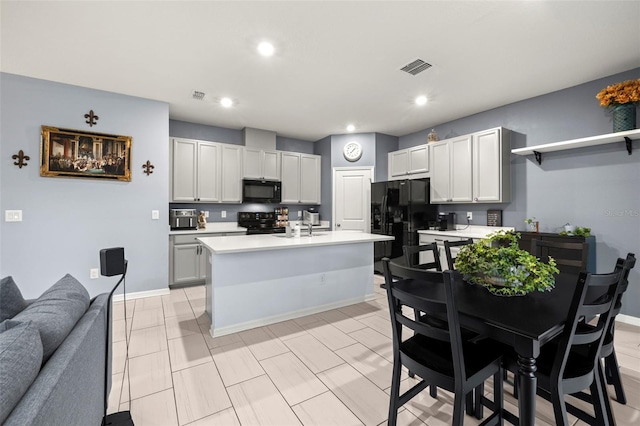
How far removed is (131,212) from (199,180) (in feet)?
4.09

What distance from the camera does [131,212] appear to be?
149 inches

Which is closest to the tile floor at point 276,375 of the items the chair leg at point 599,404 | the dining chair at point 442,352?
the chair leg at point 599,404

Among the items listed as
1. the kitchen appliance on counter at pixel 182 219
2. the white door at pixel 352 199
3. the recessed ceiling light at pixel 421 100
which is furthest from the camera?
the white door at pixel 352 199

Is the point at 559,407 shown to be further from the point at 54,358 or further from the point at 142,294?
the point at 142,294

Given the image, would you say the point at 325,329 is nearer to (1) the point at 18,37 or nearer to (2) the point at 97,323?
(2) the point at 97,323

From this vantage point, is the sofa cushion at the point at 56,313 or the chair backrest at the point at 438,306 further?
the chair backrest at the point at 438,306

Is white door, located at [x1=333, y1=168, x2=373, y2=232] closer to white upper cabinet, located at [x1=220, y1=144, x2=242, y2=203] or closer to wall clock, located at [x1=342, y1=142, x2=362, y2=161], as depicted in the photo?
wall clock, located at [x1=342, y1=142, x2=362, y2=161]

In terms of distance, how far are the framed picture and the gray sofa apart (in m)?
2.60

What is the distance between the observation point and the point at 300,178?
5832mm

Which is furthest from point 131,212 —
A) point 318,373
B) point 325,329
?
point 318,373

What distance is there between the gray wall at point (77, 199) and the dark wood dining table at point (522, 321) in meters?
3.77

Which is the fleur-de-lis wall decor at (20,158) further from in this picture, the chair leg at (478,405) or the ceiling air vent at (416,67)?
the chair leg at (478,405)

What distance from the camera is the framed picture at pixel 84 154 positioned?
333 cm

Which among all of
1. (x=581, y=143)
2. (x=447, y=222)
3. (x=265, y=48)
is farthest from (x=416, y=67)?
(x=447, y=222)
